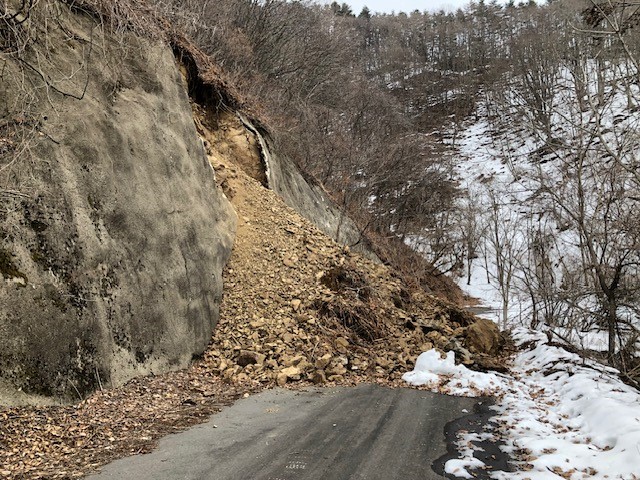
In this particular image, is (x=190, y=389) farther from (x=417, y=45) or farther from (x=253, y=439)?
(x=417, y=45)

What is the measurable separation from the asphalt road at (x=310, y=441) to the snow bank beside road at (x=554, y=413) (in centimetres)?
51

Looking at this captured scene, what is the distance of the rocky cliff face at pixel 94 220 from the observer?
5.09m

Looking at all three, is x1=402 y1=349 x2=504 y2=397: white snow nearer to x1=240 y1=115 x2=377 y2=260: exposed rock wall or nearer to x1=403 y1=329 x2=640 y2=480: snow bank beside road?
x1=403 y1=329 x2=640 y2=480: snow bank beside road

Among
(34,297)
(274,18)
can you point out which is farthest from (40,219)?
(274,18)

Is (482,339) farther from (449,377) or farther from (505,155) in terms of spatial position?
(505,155)

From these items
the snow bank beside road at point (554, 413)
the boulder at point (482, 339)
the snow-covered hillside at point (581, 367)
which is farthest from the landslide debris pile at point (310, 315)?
the snow-covered hillside at point (581, 367)

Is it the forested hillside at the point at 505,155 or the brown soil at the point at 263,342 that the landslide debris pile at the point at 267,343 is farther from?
the forested hillside at the point at 505,155

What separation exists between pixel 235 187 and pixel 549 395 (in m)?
8.15

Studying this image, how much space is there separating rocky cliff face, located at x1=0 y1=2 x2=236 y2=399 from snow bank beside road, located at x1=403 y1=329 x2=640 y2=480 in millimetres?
4212

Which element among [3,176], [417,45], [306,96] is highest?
[417,45]

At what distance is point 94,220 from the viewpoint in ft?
20.4

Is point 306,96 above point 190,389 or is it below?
above

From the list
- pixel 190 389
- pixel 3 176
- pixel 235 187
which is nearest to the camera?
pixel 3 176

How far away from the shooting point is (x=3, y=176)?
5.26m
